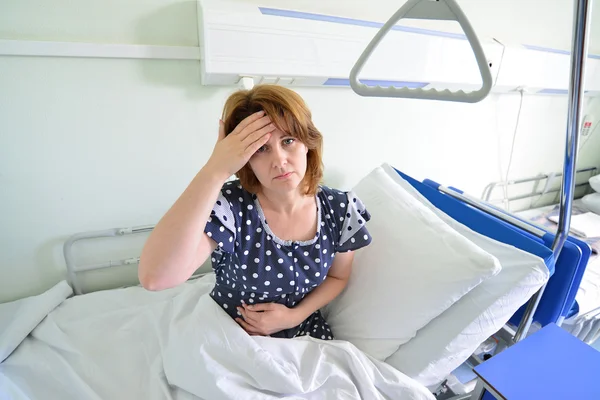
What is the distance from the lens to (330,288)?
3.38 ft

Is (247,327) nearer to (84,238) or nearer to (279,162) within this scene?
(279,162)

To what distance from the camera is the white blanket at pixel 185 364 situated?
832mm

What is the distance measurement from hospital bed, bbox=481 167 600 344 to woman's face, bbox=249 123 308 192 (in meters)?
1.07

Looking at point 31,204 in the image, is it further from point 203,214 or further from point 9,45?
point 203,214

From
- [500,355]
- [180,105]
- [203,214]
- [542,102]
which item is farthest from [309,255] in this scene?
[542,102]

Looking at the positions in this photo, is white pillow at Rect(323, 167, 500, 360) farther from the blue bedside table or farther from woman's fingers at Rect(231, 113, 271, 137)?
woman's fingers at Rect(231, 113, 271, 137)

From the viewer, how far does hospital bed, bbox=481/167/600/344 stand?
136 cm

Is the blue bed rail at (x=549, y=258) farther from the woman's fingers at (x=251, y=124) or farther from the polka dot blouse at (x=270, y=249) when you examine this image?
the woman's fingers at (x=251, y=124)

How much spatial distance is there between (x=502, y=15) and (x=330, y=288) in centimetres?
156

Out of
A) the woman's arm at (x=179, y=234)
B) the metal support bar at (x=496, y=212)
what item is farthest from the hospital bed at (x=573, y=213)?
the woman's arm at (x=179, y=234)

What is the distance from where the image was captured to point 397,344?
3.22 feet

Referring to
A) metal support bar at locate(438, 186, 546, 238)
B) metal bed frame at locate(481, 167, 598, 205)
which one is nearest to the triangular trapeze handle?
metal support bar at locate(438, 186, 546, 238)

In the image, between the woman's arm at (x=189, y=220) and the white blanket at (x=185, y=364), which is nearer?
the woman's arm at (x=189, y=220)

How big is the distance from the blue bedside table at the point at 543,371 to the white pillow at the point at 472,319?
0.30ft
